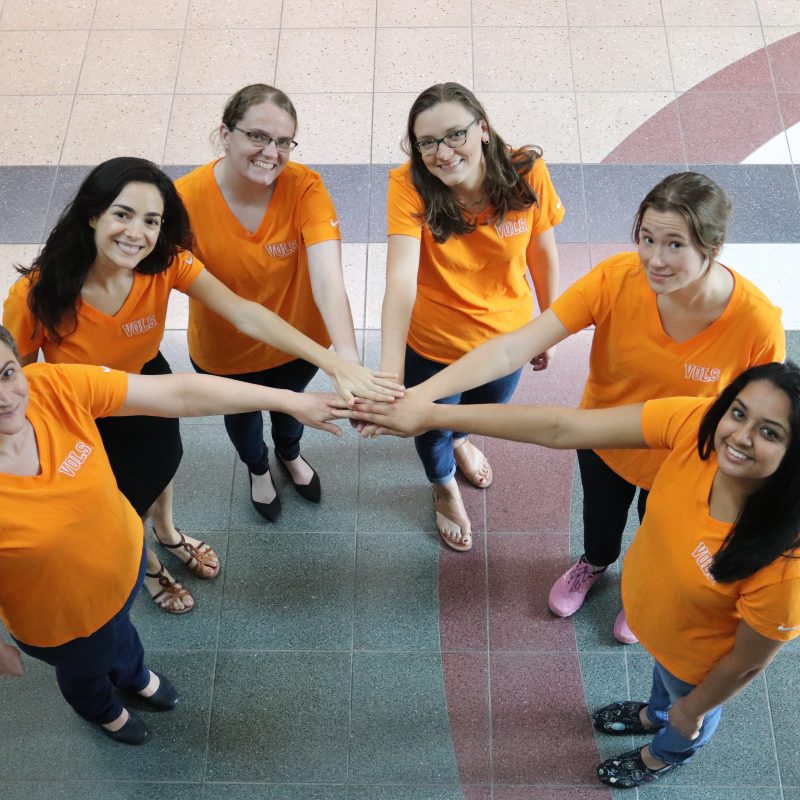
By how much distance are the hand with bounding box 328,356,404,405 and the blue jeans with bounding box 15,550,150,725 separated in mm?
755

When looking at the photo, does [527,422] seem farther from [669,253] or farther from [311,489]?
[311,489]

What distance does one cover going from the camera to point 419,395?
2.53 m

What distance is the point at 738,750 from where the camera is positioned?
2.80m

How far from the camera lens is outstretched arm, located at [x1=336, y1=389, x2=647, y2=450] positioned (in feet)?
7.07

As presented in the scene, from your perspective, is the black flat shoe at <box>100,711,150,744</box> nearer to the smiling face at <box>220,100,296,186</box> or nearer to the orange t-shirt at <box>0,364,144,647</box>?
the orange t-shirt at <box>0,364,144,647</box>

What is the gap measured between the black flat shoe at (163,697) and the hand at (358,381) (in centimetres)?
115

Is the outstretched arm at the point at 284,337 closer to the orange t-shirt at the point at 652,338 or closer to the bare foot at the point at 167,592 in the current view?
the orange t-shirt at the point at 652,338

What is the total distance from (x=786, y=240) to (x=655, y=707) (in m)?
2.46

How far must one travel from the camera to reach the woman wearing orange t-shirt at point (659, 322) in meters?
2.04

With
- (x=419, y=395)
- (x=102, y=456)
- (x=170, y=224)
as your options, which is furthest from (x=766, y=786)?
(x=170, y=224)

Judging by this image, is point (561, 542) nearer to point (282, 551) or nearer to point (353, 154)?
point (282, 551)

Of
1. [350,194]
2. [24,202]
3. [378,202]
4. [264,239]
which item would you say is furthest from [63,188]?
[264,239]

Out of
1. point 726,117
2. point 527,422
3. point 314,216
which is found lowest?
point 527,422

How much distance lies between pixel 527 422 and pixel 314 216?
34.8 inches
